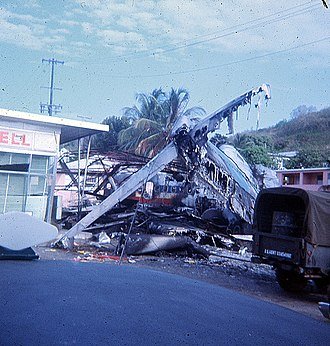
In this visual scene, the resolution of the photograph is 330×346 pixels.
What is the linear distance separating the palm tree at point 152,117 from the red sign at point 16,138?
1389cm

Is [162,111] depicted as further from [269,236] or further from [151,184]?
[269,236]

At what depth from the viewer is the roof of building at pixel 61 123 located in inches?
723

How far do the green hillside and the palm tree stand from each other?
663cm

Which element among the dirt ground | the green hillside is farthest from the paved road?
the green hillside

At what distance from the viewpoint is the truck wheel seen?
11461 millimetres

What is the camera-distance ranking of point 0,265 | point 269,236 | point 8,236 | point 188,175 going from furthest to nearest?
point 188,175 < point 269,236 < point 8,236 < point 0,265

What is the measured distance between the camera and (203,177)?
67.7ft

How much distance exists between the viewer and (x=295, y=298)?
1101cm

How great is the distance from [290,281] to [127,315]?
9.97 metres

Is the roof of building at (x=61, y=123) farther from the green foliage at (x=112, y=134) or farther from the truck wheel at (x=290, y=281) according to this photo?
the green foliage at (x=112, y=134)

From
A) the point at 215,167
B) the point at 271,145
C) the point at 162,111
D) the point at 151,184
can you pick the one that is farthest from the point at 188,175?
the point at 271,145

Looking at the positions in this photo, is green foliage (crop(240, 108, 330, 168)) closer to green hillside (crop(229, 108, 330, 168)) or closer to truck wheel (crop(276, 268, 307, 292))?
green hillside (crop(229, 108, 330, 168))

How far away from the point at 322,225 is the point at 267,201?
84.9 inches

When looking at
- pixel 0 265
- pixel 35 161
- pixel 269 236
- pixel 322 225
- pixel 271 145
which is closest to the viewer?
pixel 0 265
